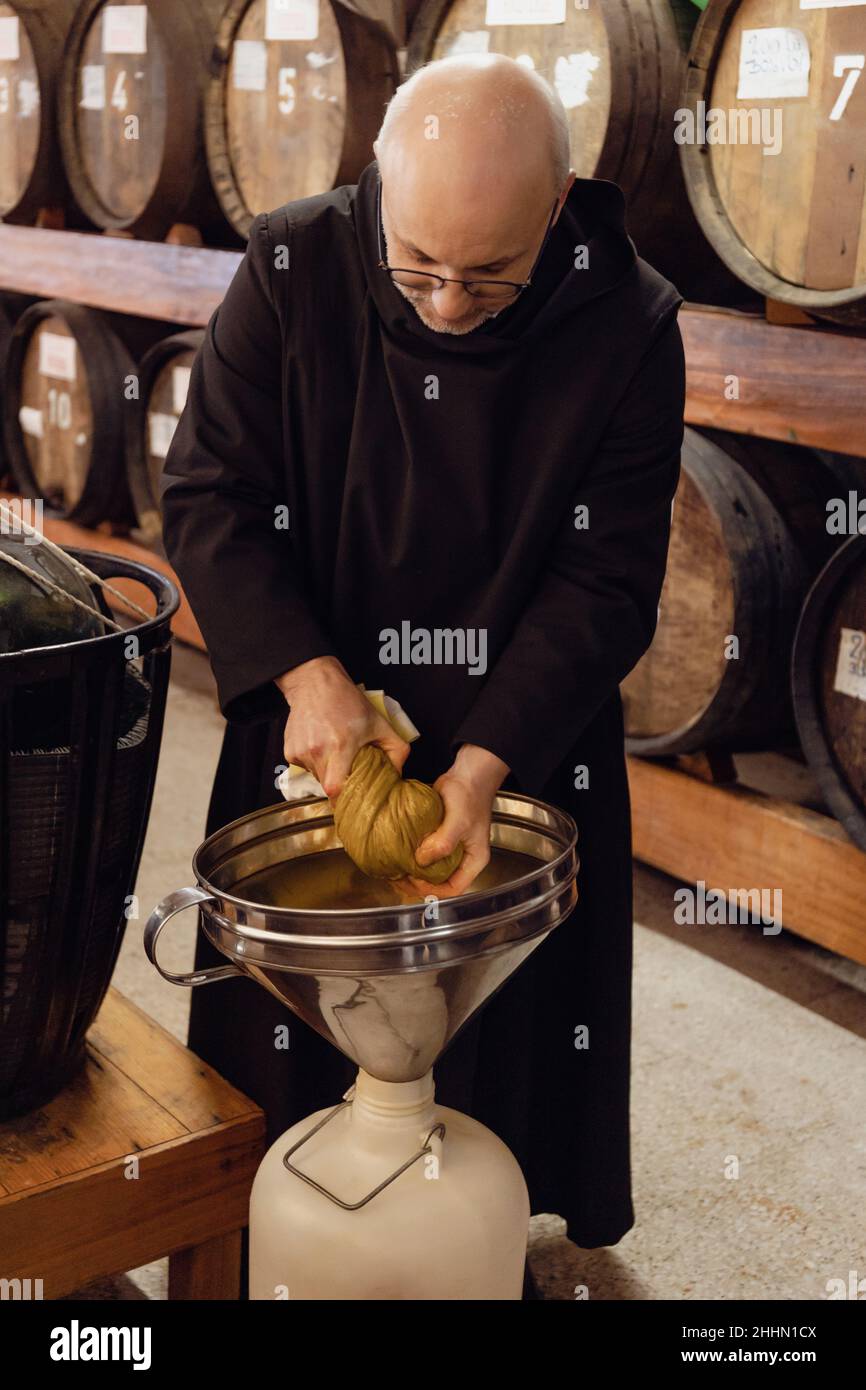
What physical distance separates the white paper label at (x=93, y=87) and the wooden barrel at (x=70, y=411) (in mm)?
581

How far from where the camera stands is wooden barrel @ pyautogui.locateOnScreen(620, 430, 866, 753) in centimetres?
267

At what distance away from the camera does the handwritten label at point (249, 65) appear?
11.1 ft

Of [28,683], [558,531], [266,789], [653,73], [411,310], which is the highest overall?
[653,73]

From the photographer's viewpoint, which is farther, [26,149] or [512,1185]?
[26,149]

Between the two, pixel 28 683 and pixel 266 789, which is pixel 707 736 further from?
pixel 28 683

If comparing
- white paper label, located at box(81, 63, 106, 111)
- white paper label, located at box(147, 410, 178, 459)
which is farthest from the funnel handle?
white paper label, located at box(81, 63, 106, 111)

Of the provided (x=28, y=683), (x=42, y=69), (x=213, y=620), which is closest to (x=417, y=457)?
(x=213, y=620)

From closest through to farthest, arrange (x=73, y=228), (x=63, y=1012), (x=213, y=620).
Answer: (x=213, y=620), (x=63, y=1012), (x=73, y=228)

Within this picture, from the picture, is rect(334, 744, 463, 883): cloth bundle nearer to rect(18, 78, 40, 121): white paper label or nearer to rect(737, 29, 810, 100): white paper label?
rect(737, 29, 810, 100): white paper label

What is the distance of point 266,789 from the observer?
1.73 m

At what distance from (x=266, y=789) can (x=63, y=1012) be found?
341 millimetres

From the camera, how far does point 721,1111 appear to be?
94.7 inches

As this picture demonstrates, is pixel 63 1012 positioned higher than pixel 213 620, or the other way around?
pixel 213 620

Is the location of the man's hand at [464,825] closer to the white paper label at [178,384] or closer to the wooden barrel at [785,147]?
the wooden barrel at [785,147]
